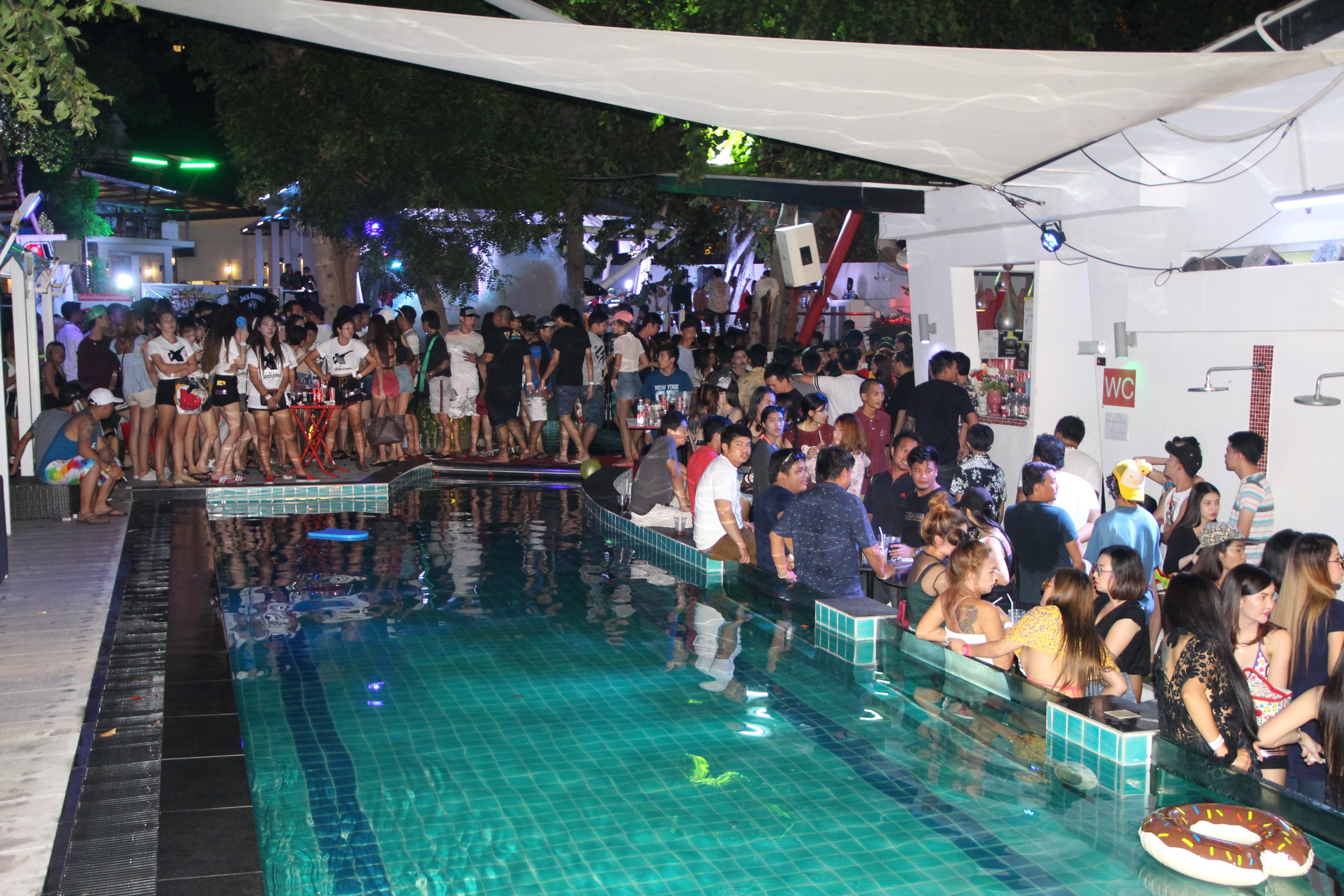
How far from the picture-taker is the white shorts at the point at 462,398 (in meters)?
12.5

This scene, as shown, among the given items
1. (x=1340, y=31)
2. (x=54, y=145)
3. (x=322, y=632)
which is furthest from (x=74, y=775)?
(x=54, y=145)

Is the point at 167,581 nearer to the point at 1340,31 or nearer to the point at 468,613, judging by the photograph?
the point at 468,613

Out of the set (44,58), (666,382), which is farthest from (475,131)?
(44,58)

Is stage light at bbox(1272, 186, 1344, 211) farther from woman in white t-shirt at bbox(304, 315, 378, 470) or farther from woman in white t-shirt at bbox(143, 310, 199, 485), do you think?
woman in white t-shirt at bbox(143, 310, 199, 485)

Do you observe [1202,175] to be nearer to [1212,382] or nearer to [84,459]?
[1212,382]

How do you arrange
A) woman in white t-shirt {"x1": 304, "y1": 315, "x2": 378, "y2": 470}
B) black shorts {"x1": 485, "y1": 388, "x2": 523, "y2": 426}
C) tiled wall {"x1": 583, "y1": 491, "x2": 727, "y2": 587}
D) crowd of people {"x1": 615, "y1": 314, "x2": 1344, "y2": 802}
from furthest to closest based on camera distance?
black shorts {"x1": 485, "y1": 388, "x2": 523, "y2": 426}
woman in white t-shirt {"x1": 304, "y1": 315, "x2": 378, "y2": 470}
tiled wall {"x1": 583, "y1": 491, "x2": 727, "y2": 587}
crowd of people {"x1": 615, "y1": 314, "x2": 1344, "y2": 802}

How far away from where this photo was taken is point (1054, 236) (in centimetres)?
879

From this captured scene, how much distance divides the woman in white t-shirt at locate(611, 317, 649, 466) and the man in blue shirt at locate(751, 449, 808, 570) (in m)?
4.79

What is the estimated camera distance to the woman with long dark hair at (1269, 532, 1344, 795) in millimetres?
4430

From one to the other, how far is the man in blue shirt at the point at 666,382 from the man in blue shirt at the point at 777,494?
4.20 m

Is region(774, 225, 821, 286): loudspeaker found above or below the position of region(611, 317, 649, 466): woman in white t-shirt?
above

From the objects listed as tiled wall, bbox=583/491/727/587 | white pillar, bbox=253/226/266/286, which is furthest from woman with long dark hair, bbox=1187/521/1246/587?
white pillar, bbox=253/226/266/286

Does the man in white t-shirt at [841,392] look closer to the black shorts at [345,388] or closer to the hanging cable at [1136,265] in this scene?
the hanging cable at [1136,265]

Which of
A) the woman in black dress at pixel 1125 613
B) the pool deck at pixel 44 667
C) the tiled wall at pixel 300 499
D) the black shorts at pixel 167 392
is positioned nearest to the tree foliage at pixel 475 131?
the black shorts at pixel 167 392
